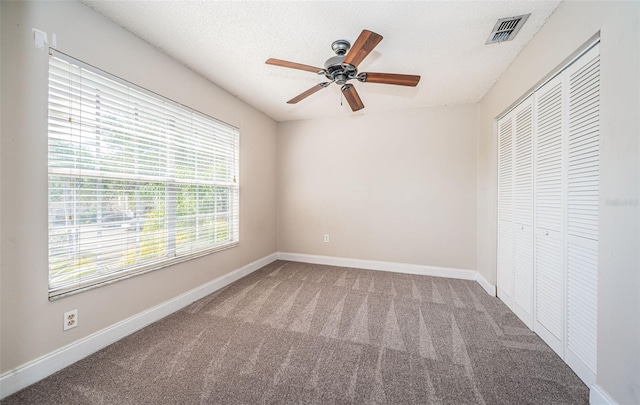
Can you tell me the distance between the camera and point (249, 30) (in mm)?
1965

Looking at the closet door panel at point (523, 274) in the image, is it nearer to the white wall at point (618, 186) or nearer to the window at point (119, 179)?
the white wall at point (618, 186)

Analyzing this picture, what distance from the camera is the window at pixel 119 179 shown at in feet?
5.39

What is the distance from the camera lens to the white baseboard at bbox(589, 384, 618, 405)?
48.9 inches

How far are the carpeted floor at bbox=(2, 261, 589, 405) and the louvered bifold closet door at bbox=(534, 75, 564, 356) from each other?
260 mm

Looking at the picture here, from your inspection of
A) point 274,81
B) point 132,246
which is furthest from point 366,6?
point 132,246

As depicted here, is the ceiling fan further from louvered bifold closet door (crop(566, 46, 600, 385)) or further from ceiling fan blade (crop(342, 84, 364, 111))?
louvered bifold closet door (crop(566, 46, 600, 385))

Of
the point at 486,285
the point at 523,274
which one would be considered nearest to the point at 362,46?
the point at 523,274

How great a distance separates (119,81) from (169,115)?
0.47 m

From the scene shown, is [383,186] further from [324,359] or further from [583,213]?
[324,359]

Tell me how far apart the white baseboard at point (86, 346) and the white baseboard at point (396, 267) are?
5.84ft

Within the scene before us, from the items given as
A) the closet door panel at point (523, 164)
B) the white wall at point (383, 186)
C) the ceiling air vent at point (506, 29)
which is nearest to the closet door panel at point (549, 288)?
the closet door panel at point (523, 164)

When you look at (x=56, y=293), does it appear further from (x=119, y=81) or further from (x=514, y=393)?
(x=514, y=393)

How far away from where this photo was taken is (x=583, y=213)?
155cm

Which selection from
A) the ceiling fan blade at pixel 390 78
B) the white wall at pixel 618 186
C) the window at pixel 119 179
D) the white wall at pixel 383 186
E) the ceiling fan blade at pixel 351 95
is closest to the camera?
the white wall at pixel 618 186
